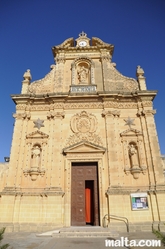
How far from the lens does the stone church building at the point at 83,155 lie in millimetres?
10914

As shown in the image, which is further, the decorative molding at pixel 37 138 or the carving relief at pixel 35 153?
the decorative molding at pixel 37 138

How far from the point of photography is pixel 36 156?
12.6 meters

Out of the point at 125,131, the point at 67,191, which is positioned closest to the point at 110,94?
the point at 125,131

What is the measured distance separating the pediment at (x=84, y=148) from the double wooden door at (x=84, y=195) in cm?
95

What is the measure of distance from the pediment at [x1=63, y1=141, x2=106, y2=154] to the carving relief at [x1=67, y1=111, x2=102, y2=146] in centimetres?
35

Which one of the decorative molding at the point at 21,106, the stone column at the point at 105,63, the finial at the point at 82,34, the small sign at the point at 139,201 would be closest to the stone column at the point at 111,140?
the small sign at the point at 139,201

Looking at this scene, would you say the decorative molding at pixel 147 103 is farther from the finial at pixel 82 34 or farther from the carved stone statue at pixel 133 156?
the finial at pixel 82 34

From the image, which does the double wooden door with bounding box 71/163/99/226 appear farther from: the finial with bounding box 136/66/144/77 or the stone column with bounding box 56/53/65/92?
the finial with bounding box 136/66/144/77

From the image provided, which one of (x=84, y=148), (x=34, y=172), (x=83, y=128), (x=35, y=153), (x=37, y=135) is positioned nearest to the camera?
(x=34, y=172)

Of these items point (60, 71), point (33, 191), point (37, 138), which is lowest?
point (33, 191)

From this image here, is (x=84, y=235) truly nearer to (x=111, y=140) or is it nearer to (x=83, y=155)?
(x=83, y=155)

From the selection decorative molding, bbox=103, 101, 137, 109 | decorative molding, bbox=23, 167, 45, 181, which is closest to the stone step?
decorative molding, bbox=23, 167, 45, 181

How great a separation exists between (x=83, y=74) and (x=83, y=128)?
5380 millimetres

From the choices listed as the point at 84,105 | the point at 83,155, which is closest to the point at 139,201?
the point at 83,155
